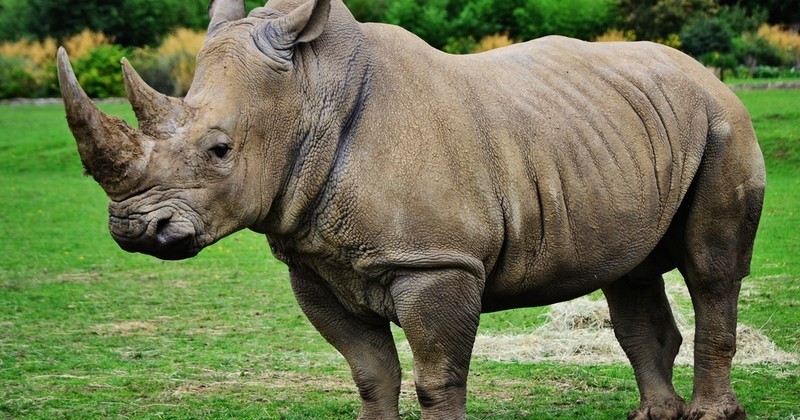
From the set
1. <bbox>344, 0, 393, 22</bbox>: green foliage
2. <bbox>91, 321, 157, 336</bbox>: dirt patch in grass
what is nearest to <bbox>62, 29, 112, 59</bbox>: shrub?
<bbox>344, 0, 393, 22</bbox>: green foliage

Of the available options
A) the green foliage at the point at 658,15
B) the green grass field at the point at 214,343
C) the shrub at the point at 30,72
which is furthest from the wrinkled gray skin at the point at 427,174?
the shrub at the point at 30,72

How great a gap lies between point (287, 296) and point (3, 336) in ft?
8.62

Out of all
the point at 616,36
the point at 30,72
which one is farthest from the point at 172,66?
the point at 616,36

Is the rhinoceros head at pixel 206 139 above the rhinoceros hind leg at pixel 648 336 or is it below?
above

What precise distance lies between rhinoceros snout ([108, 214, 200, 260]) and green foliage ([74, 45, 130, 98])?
25.9 metres

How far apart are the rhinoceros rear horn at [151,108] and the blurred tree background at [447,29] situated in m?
24.4

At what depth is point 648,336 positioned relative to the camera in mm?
6742

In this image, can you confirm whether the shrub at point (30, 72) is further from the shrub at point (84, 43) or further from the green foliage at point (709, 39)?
the green foliage at point (709, 39)

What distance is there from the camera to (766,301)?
32.4 ft

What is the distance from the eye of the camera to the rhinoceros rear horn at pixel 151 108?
15.5 ft

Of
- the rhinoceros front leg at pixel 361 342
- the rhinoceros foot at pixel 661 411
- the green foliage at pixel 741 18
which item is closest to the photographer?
the rhinoceros front leg at pixel 361 342

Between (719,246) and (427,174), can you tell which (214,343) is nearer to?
(719,246)

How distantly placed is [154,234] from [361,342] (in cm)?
141

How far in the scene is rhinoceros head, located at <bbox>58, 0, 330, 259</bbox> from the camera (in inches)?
182
